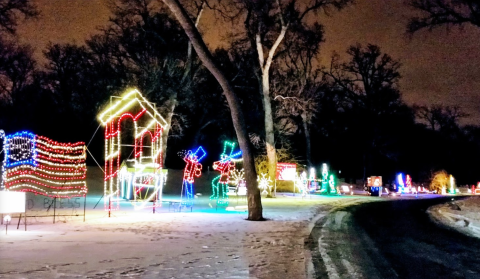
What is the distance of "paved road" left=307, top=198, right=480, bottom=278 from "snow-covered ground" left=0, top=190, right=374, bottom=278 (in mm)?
555

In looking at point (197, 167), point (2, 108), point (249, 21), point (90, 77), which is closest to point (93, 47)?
point (90, 77)

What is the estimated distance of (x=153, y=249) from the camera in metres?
10.5

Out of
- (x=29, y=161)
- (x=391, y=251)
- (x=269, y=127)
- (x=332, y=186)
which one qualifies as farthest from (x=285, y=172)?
(x=391, y=251)

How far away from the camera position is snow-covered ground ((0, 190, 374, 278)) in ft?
27.2

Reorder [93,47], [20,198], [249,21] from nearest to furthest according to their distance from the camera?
[20,198]
[249,21]
[93,47]

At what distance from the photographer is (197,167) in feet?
75.8

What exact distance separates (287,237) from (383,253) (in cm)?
269

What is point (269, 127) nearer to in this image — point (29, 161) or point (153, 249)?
point (29, 161)

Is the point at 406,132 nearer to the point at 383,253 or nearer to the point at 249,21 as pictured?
the point at 249,21

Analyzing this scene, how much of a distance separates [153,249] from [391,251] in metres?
5.35

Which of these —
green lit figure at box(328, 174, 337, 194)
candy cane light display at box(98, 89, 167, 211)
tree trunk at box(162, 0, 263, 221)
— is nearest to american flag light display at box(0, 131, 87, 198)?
candy cane light display at box(98, 89, 167, 211)

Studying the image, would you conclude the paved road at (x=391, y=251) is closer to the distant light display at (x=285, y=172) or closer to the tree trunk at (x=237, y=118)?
the tree trunk at (x=237, y=118)

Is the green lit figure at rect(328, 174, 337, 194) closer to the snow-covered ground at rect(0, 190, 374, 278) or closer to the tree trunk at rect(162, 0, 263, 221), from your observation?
the tree trunk at rect(162, 0, 263, 221)

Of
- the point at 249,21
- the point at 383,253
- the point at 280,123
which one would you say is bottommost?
the point at 383,253
